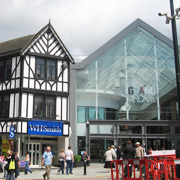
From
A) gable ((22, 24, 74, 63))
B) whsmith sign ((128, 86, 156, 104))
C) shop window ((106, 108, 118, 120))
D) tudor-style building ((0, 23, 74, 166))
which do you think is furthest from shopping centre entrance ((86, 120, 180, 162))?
gable ((22, 24, 74, 63))

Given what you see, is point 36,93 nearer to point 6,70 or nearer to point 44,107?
point 44,107

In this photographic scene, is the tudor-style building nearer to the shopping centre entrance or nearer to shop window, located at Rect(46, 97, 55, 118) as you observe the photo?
shop window, located at Rect(46, 97, 55, 118)

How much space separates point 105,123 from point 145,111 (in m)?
3.95

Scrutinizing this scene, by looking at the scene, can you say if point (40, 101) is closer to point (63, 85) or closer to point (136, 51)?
point (63, 85)

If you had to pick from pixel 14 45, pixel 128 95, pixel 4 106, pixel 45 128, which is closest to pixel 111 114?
pixel 128 95

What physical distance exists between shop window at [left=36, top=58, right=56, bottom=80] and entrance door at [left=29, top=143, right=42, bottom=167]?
5.68 metres

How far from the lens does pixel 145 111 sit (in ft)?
96.5

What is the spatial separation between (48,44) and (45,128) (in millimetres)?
7098

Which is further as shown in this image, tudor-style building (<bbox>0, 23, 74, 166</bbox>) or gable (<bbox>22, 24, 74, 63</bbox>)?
gable (<bbox>22, 24, 74, 63</bbox>)

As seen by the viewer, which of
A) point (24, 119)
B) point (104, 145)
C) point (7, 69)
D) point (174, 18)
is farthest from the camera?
point (104, 145)

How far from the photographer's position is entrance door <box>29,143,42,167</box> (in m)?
25.7

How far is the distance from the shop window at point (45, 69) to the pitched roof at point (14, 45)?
6.23 ft

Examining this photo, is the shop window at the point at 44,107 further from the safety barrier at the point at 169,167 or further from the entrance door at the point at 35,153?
the safety barrier at the point at 169,167

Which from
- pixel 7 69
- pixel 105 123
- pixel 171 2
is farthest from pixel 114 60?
pixel 171 2
